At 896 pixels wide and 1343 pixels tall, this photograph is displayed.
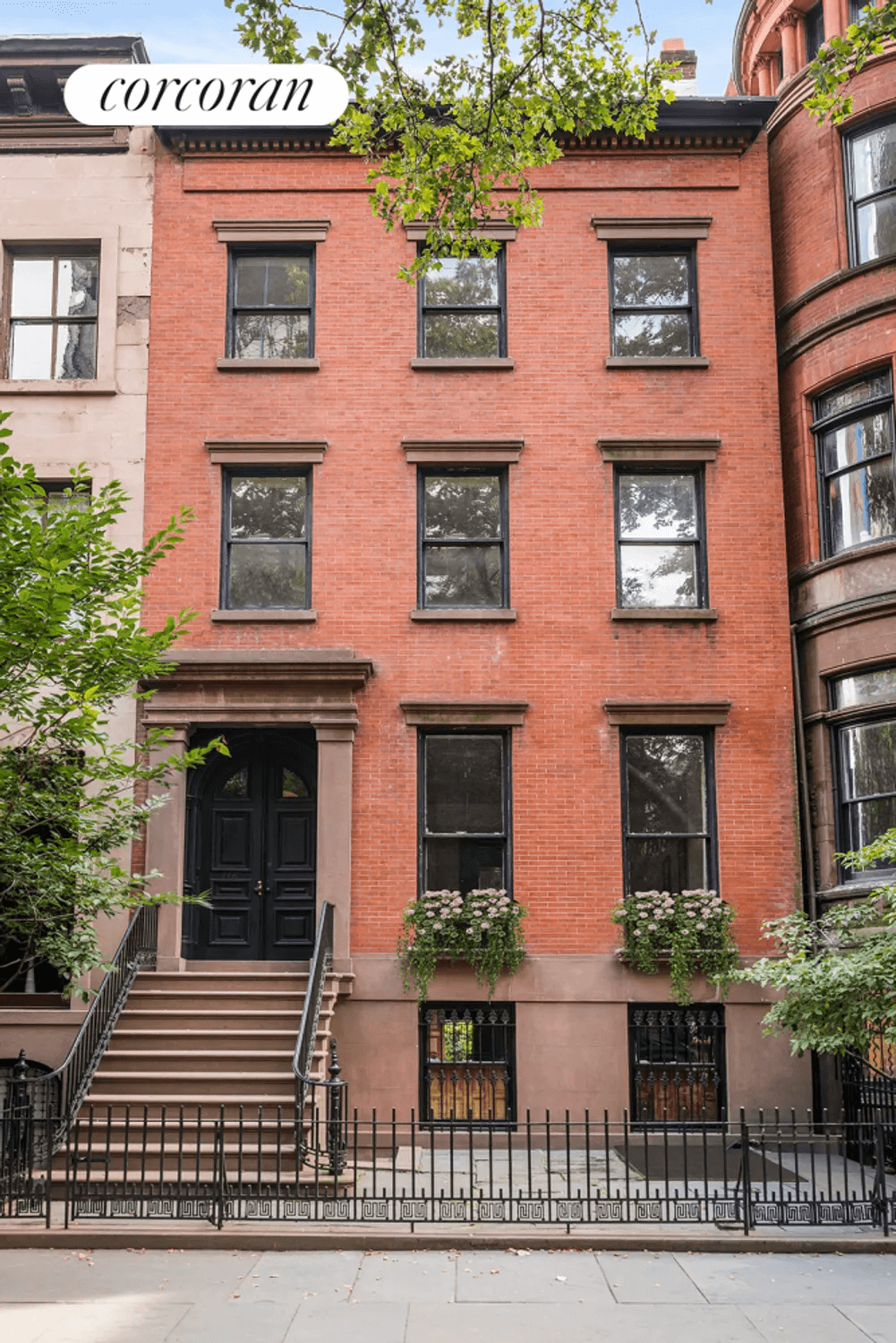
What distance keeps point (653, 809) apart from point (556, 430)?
4985 mm

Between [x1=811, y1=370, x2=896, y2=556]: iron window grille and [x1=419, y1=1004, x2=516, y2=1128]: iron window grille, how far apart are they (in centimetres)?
715

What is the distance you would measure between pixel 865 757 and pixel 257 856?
24.6 feet

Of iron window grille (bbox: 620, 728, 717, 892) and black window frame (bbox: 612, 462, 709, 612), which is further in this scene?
black window frame (bbox: 612, 462, 709, 612)

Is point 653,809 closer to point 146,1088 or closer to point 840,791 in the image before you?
point 840,791

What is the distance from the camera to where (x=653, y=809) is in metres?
15.7

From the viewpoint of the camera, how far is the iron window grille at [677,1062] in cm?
1479

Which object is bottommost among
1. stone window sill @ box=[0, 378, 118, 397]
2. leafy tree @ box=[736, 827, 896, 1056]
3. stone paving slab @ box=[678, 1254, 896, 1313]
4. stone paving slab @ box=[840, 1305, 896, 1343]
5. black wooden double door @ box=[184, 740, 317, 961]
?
stone paving slab @ box=[678, 1254, 896, 1313]

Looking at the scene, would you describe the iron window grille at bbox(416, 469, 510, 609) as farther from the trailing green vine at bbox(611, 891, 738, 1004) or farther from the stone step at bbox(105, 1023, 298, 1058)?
the stone step at bbox(105, 1023, 298, 1058)

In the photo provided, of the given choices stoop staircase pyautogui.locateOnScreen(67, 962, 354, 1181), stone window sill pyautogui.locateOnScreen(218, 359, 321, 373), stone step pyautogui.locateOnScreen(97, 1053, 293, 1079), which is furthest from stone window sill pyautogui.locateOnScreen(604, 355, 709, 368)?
stone step pyautogui.locateOnScreen(97, 1053, 293, 1079)

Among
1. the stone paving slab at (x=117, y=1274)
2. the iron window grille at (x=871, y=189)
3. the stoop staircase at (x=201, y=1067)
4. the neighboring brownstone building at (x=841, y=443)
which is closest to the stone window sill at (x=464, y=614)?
the neighboring brownstone building at (x=841, y=443)

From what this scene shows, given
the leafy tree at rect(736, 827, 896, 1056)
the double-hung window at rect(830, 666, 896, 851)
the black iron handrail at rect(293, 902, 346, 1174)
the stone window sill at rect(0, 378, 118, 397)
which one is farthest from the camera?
the stone window sill at rect(0, 378, 118, 397)

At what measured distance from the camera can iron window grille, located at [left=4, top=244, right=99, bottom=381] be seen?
16.9m

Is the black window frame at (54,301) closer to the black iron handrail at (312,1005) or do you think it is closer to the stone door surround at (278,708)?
the stone door surround at (278,708)

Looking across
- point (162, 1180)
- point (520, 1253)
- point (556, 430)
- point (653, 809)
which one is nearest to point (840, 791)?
point (653, 809)
